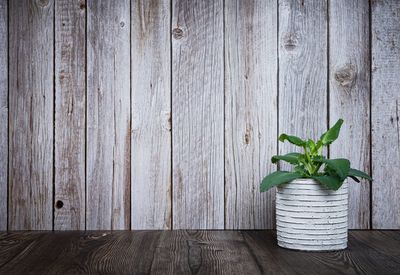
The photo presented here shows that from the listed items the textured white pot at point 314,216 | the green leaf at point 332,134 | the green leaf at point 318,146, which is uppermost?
the green leaf at point 332,134

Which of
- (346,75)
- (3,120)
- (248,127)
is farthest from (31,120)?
(346,75)

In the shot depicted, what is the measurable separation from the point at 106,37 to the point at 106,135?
0.32m

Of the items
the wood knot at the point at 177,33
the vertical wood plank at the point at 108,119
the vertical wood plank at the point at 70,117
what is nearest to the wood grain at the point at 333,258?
the vertical wood plank at the point at 108,119

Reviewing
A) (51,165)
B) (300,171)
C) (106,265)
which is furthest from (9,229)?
(300,171)

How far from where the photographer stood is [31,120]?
5.27 feet

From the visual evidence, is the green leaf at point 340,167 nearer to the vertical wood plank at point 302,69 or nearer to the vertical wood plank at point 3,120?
the vertical wood plank at point 302,69

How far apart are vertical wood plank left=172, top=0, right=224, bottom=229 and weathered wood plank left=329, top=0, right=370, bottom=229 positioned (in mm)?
369

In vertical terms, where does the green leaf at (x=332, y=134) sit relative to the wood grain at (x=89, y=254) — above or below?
above

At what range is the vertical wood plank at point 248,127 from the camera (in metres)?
1.61

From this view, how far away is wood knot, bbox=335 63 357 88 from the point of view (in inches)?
63.7

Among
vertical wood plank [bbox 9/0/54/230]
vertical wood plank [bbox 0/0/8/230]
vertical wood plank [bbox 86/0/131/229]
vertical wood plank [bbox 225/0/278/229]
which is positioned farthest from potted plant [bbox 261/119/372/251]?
vertical wood plank [bbox 0/0/8/230]

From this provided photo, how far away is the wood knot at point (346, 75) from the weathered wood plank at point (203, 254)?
592 mm

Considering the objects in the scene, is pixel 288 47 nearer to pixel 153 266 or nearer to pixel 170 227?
pixel 170 227

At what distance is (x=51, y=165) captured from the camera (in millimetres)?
1604
